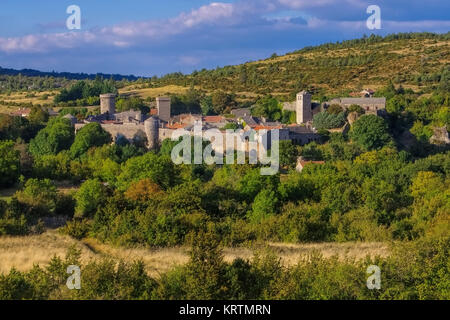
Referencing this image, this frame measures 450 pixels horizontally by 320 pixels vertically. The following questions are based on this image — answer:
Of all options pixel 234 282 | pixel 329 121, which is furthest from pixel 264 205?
pixel 329 121

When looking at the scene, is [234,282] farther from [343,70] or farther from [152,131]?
[343,70]

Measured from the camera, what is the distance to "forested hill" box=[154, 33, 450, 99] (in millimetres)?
67250

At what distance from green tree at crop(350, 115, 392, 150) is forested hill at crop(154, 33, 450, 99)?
20.7 m

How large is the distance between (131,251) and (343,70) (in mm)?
59420

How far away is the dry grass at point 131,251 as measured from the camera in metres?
16.7

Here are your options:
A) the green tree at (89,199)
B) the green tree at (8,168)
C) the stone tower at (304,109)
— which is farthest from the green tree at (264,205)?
the stone tower at (304,109)

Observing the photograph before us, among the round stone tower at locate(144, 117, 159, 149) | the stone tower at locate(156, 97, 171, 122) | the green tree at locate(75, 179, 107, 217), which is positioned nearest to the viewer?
the green tree at locate(75, 179, 107, 217)

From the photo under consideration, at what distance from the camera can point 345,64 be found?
254 feet

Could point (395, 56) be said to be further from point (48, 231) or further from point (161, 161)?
point (48, 231)

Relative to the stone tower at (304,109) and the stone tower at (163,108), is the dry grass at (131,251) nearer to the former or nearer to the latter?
the stone tower at (304,109)

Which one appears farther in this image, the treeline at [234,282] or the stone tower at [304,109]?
the stone tower at [304,109]

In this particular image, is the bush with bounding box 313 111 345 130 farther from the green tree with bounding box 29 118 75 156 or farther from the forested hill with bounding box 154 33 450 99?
the forested hill with bounding box 154 33 450 99

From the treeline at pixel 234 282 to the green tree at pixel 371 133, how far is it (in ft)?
84.3

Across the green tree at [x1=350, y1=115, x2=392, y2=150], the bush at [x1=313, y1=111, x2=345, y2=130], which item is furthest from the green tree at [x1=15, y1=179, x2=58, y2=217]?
the bush at [x1=313, y1=111, x2=345, y2=130]
